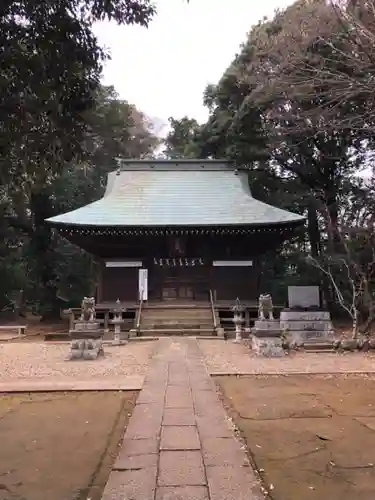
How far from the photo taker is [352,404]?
5.06 meters

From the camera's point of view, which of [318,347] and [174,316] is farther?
[174,316]

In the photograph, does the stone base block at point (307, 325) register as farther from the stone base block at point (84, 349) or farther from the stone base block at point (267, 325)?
the stone base block at point (84, 349)

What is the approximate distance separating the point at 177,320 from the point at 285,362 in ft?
21.8

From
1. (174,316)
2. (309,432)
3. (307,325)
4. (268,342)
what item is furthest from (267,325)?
(309,432)

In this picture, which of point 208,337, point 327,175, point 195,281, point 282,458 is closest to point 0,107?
point 282,458

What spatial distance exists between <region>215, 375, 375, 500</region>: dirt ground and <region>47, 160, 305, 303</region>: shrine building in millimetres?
10060

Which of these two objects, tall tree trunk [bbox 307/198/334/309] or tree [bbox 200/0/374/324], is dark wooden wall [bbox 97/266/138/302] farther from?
tall tree trunk [bbox 307/198/334/309]

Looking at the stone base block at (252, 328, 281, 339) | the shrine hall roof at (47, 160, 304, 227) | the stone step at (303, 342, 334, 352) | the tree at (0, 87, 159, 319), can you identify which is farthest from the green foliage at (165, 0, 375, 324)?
Result: the stone base block at (252, 328, 281, 339)

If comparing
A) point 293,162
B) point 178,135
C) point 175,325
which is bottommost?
point 175,325

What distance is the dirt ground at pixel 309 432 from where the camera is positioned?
283cm

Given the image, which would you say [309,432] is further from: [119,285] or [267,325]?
[119,285]

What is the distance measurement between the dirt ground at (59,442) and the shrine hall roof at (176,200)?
431 inches

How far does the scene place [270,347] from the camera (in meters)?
9.46

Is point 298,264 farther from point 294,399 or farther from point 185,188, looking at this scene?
point 294,399
